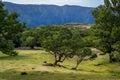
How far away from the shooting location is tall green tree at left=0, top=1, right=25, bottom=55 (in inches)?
2127

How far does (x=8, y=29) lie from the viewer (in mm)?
54844

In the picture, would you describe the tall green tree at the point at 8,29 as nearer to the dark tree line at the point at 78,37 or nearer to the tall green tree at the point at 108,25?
the dark tree line at the point at 78,37

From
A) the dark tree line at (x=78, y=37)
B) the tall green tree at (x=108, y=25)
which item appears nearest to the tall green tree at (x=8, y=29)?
the dark tree line at (x=78, y=37)

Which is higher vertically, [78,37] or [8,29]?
[8,29]

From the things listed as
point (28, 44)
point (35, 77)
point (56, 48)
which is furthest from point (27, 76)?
point (28, 44)

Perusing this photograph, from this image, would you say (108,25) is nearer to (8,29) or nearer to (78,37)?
(78,37)

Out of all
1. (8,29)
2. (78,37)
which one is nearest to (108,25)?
(78,37)

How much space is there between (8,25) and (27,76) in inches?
336

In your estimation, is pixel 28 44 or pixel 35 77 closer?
pixel 35 77

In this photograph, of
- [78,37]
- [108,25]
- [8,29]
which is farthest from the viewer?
[108,25]

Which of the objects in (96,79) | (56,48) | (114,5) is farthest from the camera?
(114,5)

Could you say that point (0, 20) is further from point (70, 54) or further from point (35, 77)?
point (70, 54)

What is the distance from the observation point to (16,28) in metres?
55.1

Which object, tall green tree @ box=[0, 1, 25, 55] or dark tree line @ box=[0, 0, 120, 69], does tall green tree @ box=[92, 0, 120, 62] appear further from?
tall green tree @ box=[0, 1, 25, 55]
